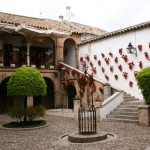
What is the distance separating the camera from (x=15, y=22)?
18.3 m

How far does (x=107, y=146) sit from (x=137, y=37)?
938 centimetres

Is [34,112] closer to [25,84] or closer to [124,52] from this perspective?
[25,84]

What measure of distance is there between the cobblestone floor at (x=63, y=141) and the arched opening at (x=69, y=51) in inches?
430

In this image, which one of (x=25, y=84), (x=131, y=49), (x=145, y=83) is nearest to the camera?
(x=145, y=83)

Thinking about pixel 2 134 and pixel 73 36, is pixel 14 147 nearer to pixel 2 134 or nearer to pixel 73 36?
pixel 2 134

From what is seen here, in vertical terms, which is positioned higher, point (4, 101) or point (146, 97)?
point (146, 97)

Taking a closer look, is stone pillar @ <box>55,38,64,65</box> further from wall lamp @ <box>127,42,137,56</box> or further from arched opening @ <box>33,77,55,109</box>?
wall lamp @ <box>127,42,137,56</box>

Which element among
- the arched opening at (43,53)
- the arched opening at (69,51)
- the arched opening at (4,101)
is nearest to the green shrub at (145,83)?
the arched opening at (43,53)

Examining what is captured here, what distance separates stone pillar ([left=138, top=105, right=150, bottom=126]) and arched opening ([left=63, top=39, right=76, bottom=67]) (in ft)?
35.7

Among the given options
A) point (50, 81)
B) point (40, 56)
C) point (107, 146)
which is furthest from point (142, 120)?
point (40, 56)

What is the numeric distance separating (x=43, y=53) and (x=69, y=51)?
2.27 metres

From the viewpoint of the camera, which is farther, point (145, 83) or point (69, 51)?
point (69, 51)

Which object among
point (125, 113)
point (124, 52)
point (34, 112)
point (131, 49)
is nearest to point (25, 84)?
point (34, 112)

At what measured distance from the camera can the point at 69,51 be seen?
21438 mm
